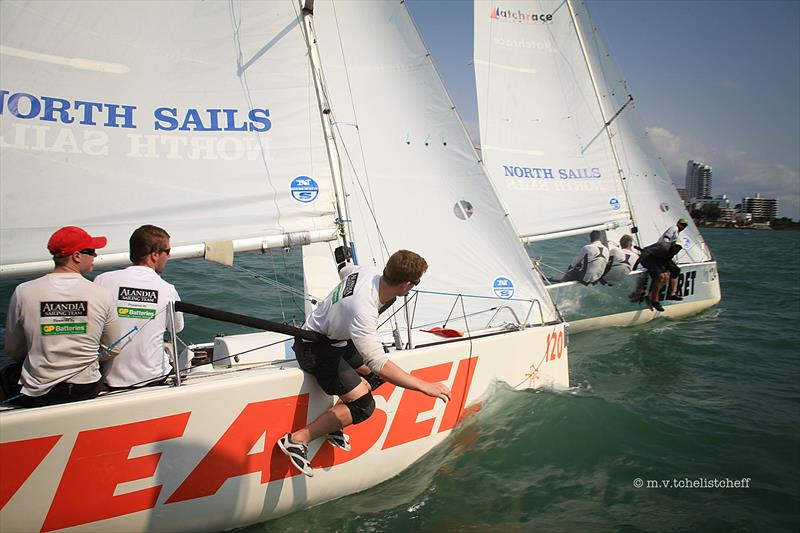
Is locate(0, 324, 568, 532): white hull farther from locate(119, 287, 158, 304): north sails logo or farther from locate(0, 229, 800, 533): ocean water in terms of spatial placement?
locate(119, 287, 158, 304): north sails logo

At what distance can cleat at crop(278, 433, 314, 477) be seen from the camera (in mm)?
2736

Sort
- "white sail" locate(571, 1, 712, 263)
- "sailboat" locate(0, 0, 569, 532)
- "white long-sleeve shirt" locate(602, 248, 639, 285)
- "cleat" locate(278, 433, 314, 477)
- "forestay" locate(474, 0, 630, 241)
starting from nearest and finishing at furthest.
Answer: "sailboat" locate(0, 0, 569, 532) < "cleat" locate(278, 433, 314, 477) < "white long-sleeve shirt" locate(602, 248, 639, 285) < "forestay" locate(474, 0, 630, 241) < "white sail" locate(571, 1, 712, 263)

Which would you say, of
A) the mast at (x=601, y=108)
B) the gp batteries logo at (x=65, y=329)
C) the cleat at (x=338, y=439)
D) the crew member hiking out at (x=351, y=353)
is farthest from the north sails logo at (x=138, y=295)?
the mast at (x=601, y=108)

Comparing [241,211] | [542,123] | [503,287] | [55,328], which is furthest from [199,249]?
[542,123]

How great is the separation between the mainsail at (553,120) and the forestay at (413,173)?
170 inches

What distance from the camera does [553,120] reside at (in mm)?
9555

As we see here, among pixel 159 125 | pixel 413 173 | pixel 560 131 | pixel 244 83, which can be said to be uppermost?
pixel 560 131

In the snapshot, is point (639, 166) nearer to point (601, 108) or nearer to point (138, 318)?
point (601, 108)

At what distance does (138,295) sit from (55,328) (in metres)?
0.40

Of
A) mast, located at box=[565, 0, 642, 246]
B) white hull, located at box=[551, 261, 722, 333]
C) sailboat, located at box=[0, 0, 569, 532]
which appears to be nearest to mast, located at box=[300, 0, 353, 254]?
sailboat, located at box=[0, 0, 569, 532]

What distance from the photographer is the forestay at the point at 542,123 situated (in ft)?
30.2

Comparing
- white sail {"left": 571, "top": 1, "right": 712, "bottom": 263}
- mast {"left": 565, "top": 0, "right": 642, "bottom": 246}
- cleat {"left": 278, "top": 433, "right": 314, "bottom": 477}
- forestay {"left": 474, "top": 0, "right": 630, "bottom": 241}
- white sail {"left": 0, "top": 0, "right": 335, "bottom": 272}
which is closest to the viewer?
cleat {"left": 278, "top": 433, "right": 314, "bottom": 477}

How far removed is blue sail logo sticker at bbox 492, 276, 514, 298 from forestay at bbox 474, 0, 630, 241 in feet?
14.4

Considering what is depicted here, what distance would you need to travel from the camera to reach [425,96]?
4895 millimetres
